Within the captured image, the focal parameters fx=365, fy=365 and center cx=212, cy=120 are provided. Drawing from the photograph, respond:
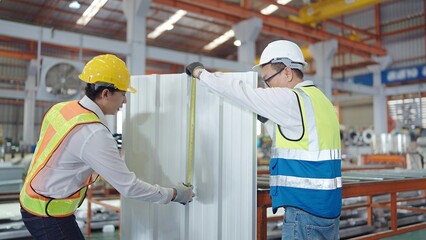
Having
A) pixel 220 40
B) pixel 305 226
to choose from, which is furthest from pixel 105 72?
pixel 220 40

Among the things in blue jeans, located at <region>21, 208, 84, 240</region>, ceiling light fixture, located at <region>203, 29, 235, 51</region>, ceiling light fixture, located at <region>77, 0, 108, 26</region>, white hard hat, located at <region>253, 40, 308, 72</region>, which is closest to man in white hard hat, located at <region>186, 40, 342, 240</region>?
white hard hat, located at <region>253, 40, 308, 72</region>

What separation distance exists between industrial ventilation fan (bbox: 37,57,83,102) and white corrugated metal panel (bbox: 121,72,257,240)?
4.16 meters

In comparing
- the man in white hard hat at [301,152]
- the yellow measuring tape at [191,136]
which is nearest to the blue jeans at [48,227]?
the yellow measuring tape at [191,136]

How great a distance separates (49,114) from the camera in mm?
1875

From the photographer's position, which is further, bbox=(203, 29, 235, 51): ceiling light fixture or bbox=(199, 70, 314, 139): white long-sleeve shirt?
bbox=(203, 29, 235, 51): ceiling light fixture

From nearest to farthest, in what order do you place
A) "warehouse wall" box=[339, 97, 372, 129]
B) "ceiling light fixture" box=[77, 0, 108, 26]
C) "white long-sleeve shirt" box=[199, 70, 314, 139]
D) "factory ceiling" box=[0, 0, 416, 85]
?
1. "white long-sleeve shirt" box=[199, 70, 314, 139]
2. "ceiling light fixture" box=[77, 0, 108, 26]
3. "factory ceiling" box=[0, 0, 416, 85]
4. "warehouse wall" box=[339, 97, 372, 129]

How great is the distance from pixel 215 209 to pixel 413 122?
11.6m

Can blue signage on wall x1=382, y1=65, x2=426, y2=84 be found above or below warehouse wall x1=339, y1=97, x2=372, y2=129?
above

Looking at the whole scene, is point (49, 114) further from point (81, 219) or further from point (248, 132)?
point (81, 219)

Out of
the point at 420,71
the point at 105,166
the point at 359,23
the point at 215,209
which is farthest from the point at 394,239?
the point at 359,23

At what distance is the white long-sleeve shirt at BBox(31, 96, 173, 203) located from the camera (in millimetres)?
1706

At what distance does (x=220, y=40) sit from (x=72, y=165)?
15.1 m

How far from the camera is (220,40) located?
1634 cm

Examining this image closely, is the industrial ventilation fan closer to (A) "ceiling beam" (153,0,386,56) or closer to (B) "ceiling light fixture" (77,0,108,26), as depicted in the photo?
(B) "ceiling light fixture" (77,0,108,26)
